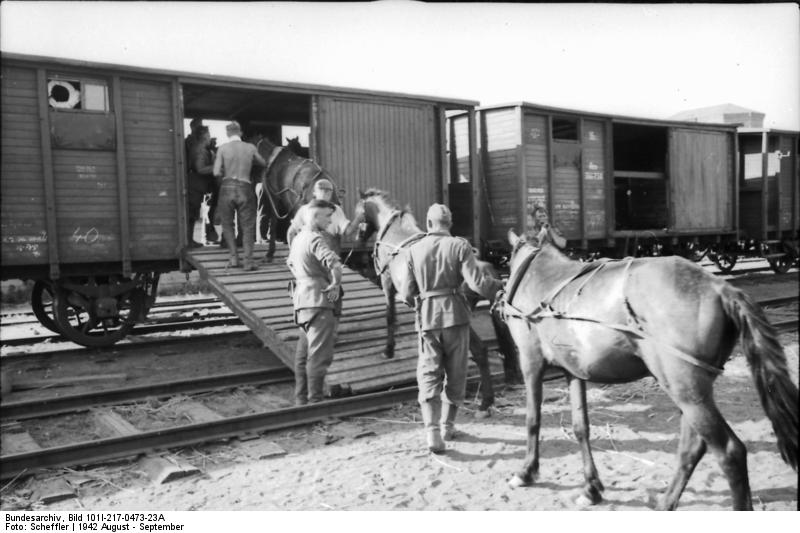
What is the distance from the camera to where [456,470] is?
462cm

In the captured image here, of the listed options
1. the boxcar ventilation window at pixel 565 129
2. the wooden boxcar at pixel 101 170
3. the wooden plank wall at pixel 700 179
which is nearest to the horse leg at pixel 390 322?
the wooden boxcar at pixel 101 170

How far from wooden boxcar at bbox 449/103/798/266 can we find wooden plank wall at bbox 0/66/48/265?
24.4 ft

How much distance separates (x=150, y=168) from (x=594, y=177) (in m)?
9.30

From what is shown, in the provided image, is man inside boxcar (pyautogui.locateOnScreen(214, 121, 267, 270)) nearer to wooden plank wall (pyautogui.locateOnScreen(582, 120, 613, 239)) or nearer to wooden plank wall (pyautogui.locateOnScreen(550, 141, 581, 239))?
wooden plank wall (pyautogui.locateOnScreen(550, 141, 581, 239))

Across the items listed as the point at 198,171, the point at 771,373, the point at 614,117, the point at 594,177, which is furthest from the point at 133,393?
the point at 614,117

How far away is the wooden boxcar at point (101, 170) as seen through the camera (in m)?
7.93

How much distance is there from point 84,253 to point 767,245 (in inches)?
709

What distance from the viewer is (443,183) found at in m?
11.6

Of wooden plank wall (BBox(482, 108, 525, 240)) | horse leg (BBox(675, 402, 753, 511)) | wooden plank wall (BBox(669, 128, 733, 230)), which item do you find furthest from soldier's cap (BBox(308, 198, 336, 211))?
wooden plank wall (BBox(669, 128, 733, 230))

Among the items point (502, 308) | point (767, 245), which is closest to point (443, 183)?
point (502, 308)

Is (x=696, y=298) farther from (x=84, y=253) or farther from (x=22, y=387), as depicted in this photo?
(x=84, y=253)

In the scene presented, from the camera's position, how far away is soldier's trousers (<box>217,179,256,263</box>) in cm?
869

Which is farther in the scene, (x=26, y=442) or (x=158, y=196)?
(x=158, y=196)

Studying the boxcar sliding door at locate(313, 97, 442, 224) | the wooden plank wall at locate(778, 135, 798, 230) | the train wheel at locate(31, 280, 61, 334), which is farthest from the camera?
the wooden plank wall at locate(778, 135, 798, 230)
